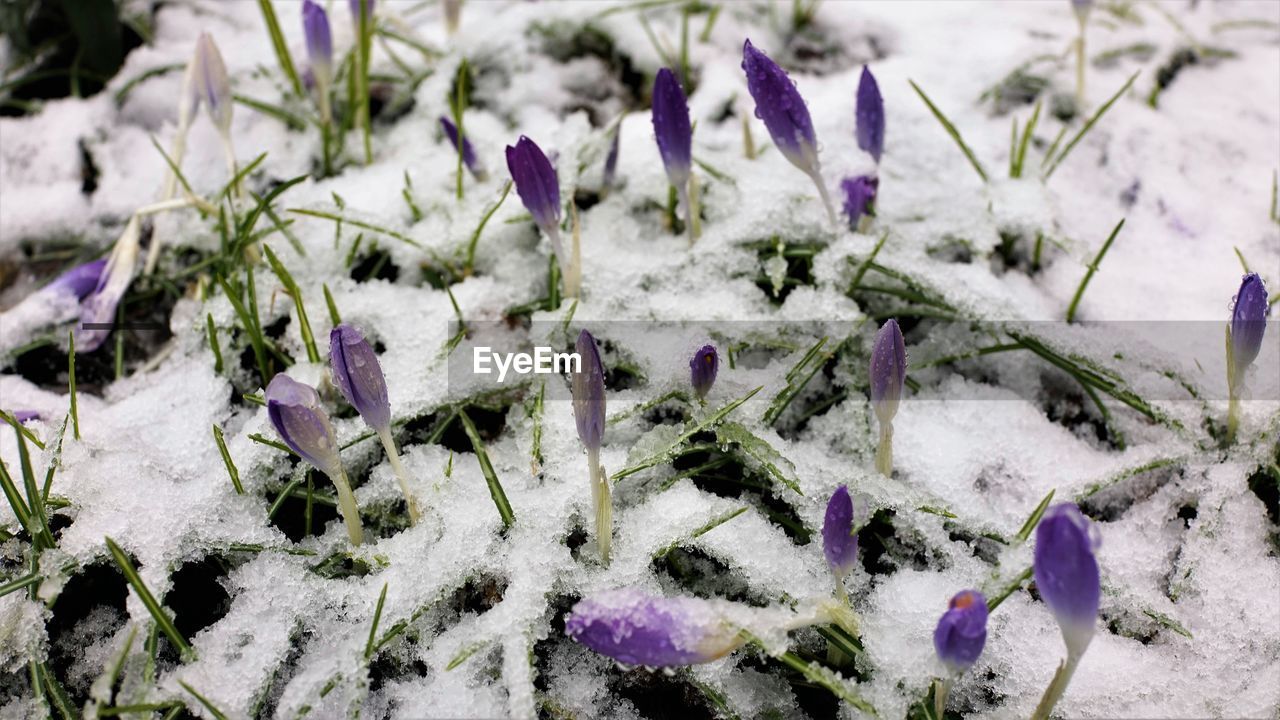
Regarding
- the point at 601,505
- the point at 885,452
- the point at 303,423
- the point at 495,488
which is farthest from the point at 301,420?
the point at 885,452

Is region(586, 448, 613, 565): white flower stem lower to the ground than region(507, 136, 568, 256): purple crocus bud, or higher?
lower

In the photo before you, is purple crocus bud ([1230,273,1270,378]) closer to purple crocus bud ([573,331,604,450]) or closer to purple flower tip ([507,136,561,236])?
purple crocus bud ([573,331,604,450])

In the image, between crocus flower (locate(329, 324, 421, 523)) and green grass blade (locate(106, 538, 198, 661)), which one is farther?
crocus flower (locate(329, 324, 421, 523))

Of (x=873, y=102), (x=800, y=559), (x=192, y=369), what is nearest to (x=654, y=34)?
(x=873, y=102)

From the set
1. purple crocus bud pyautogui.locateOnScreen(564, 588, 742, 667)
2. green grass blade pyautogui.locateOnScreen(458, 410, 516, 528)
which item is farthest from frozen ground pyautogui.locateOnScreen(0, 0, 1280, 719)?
purple crocus bud pyautogui.locateOnScreen(564, 588, 742, 667)

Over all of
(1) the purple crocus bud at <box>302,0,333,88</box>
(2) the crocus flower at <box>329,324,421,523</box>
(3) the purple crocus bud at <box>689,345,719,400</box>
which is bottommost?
(3) the purple crocus bud at <box>689,345,719,400</box>

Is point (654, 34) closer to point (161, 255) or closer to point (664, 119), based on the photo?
point (664, 119)
